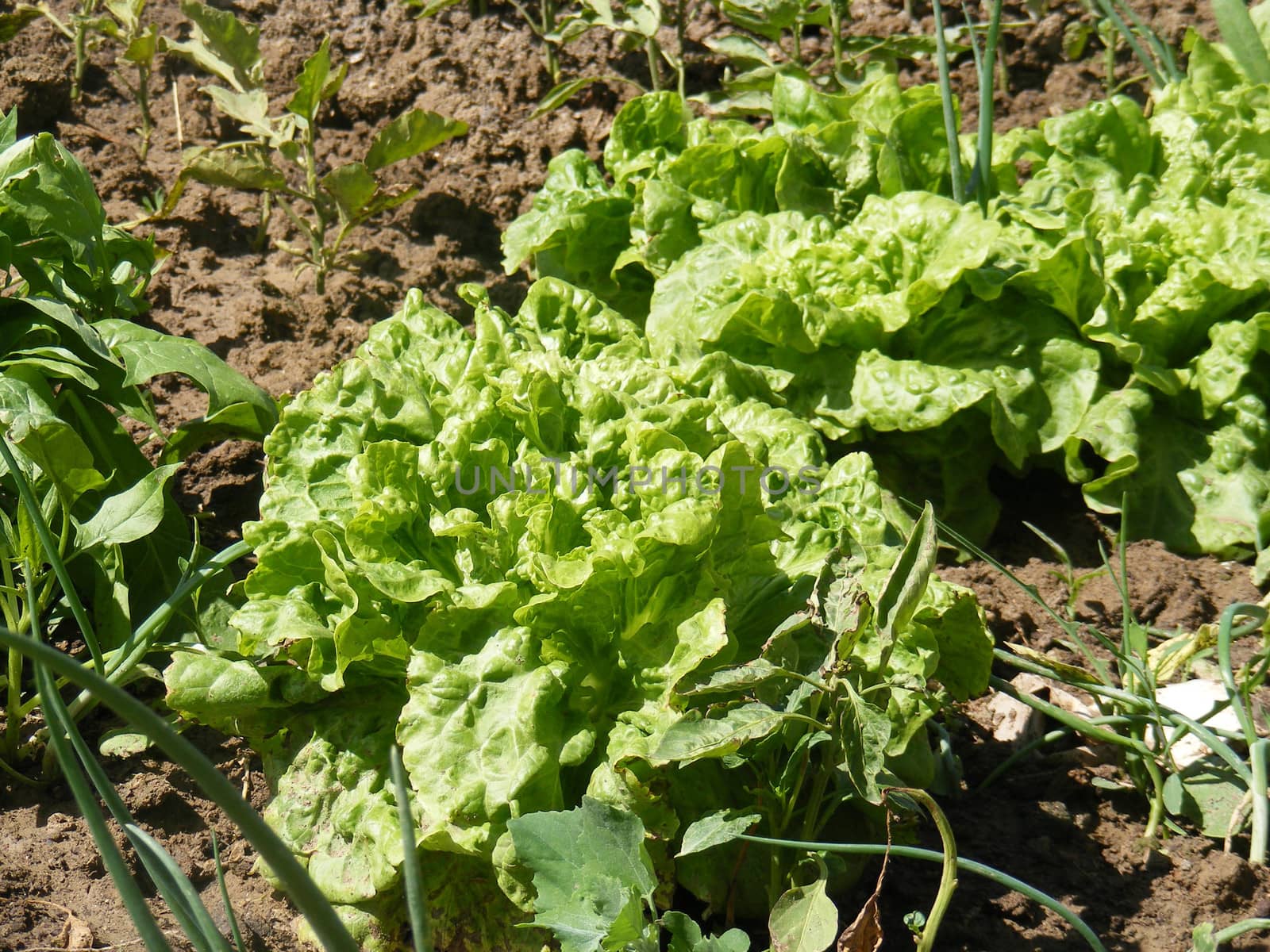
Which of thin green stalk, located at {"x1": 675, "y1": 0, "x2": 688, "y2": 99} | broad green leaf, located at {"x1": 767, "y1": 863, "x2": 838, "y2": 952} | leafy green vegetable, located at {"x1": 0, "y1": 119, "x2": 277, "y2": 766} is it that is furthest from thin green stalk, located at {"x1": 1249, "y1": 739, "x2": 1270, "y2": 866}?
thin green stalk, located at {"x1": 675, "y1": 0, "x2": 688, "y2": 99}

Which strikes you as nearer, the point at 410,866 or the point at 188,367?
the point at 410,866

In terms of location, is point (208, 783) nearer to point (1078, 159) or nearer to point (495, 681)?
point (495, 681)

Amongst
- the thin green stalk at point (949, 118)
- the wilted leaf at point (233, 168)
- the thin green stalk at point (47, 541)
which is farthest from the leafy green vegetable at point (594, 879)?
the wilted leaf at point (233, 168)

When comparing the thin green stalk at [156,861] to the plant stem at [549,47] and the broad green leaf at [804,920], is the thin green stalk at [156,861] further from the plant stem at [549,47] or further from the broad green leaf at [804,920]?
the plant stem at [549,47]

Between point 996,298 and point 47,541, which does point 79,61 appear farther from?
point 996,298

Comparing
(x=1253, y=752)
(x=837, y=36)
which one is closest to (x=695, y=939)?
(x=1253, y=752)

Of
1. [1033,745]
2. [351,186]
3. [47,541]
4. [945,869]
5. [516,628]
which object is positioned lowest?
[1033,745]
